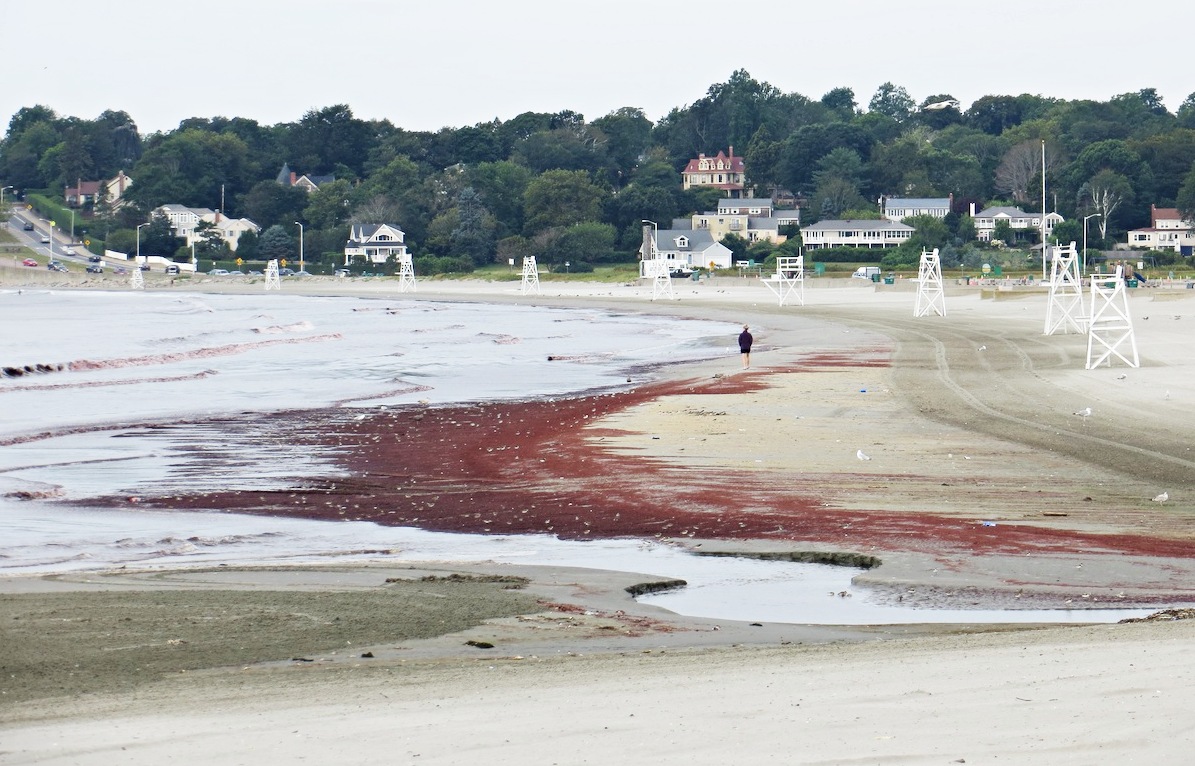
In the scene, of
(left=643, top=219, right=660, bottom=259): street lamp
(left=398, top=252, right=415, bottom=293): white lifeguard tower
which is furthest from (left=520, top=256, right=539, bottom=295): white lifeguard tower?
(left=643, top=219, right=660, bottom=259): street lamp

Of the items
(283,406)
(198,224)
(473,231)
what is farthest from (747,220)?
(283,406)

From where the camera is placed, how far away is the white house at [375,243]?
136 m

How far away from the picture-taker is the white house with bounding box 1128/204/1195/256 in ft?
384

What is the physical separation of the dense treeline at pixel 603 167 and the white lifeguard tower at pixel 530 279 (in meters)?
13.8

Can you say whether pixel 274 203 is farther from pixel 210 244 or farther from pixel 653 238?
pixel 653 238

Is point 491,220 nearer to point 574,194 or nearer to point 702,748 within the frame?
point 574,194

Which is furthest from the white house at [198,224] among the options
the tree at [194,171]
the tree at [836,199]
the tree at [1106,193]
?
the tree at [1106,193]

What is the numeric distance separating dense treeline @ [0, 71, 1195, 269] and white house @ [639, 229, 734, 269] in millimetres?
3635

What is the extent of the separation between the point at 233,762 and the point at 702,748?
6.60ft

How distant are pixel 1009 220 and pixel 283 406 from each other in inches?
4129

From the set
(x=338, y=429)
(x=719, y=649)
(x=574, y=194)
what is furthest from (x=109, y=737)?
(x=574, y=194)

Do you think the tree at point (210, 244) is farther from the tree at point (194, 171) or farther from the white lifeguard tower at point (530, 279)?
the white lifeguard tower at point (530, 279)

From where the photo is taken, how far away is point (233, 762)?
562 centimetres

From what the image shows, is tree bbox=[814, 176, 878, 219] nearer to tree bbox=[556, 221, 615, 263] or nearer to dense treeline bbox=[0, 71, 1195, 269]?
dense treeline bbox=[0, 71, 1195, 269]
